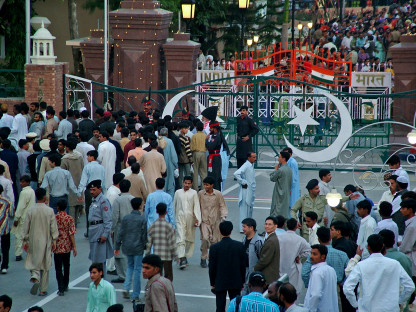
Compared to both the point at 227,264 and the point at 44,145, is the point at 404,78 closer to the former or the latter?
the point at 44,145

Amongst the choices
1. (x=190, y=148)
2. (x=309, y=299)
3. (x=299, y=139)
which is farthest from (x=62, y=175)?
(x=299, y=139)

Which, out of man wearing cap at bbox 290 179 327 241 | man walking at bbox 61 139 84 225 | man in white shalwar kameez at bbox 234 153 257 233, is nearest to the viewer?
man wearing cap at bbox 290 179 327 241

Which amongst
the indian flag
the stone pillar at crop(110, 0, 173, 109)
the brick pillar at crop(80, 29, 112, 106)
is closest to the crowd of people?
the stone pillar at crop(110, 0, 173, 109)

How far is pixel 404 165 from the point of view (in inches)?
814

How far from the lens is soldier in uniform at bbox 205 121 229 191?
675 inches

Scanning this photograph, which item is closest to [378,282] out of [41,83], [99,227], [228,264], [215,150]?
[228,264]

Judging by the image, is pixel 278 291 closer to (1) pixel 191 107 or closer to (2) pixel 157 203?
(2) pixel 157 203

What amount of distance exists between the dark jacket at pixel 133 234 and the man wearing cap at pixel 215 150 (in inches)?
211

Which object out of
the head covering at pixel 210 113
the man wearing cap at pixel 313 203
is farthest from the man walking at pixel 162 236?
the head covering at pixel 210 113

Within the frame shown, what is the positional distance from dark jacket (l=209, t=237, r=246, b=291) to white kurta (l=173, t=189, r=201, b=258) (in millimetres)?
2619

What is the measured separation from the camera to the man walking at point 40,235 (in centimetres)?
1206

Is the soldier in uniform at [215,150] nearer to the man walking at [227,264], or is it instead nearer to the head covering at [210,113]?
the head covering at [210,113]

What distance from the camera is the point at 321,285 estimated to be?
9414 mm

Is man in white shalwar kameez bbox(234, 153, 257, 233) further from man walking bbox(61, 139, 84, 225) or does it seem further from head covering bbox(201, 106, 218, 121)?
man walking bbox(61, 139, 84, 225)
